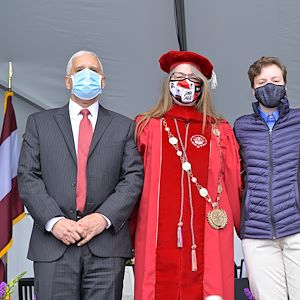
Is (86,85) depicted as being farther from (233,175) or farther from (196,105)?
(233,175)

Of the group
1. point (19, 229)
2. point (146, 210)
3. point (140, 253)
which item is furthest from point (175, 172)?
point (19, 229)

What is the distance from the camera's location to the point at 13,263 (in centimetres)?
529

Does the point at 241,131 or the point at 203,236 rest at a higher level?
the point at 241,131

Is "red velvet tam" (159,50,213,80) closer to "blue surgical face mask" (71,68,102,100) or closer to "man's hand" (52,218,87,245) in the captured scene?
"blue surgical face mask" (71,68,102,100)

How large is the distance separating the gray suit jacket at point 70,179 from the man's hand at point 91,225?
0.04 metres

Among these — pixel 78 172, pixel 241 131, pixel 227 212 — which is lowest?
pixel 227 212

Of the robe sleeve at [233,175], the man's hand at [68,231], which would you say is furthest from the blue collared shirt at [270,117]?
the man's hand at [68,231]

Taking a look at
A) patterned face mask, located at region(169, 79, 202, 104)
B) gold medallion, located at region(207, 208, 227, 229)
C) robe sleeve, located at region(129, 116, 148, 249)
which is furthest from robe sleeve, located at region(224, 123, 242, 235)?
robe sleeve, located at region(129, 116, 148, 249)

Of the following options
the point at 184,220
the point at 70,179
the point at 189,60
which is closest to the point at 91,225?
the point at 70,179

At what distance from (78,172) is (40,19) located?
6.06 feet

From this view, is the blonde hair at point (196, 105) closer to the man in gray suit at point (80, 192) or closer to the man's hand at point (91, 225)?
the man in gray suit at point (80, 192)

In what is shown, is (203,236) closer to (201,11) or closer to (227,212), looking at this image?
(227,212)

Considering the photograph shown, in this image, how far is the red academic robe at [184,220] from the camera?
9.10 ft

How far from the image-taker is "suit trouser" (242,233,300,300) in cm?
270
